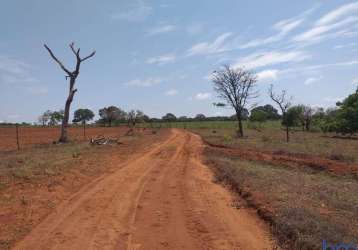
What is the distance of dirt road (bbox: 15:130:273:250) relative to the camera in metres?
6.47

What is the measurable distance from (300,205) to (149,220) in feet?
10.4

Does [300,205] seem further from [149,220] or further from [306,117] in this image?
[306,117]

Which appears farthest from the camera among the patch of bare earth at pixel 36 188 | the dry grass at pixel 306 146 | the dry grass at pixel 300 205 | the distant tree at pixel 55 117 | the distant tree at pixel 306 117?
the distant tree at pixel 55 117

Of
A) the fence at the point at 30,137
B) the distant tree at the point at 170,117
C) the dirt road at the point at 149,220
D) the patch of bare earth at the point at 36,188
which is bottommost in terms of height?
the dirt road at the point at 149,220

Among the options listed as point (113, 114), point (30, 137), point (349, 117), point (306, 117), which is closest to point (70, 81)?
point (30, 137)

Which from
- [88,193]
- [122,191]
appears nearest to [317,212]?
[122,191]

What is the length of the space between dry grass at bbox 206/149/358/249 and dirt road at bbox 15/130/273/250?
1.24 feet

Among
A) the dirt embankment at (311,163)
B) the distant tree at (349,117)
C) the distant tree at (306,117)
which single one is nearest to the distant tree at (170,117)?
the distant tree at (306,117)

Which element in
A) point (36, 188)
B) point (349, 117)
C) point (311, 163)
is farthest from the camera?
point (349, 117)

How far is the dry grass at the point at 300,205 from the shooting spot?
6.37 m

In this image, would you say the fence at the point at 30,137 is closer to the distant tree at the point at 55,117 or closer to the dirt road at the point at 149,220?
the dirt road at the point at 149,220

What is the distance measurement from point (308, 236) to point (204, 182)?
609cm

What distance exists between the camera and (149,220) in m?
7.73

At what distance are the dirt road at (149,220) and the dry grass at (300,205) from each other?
14.9 inches
